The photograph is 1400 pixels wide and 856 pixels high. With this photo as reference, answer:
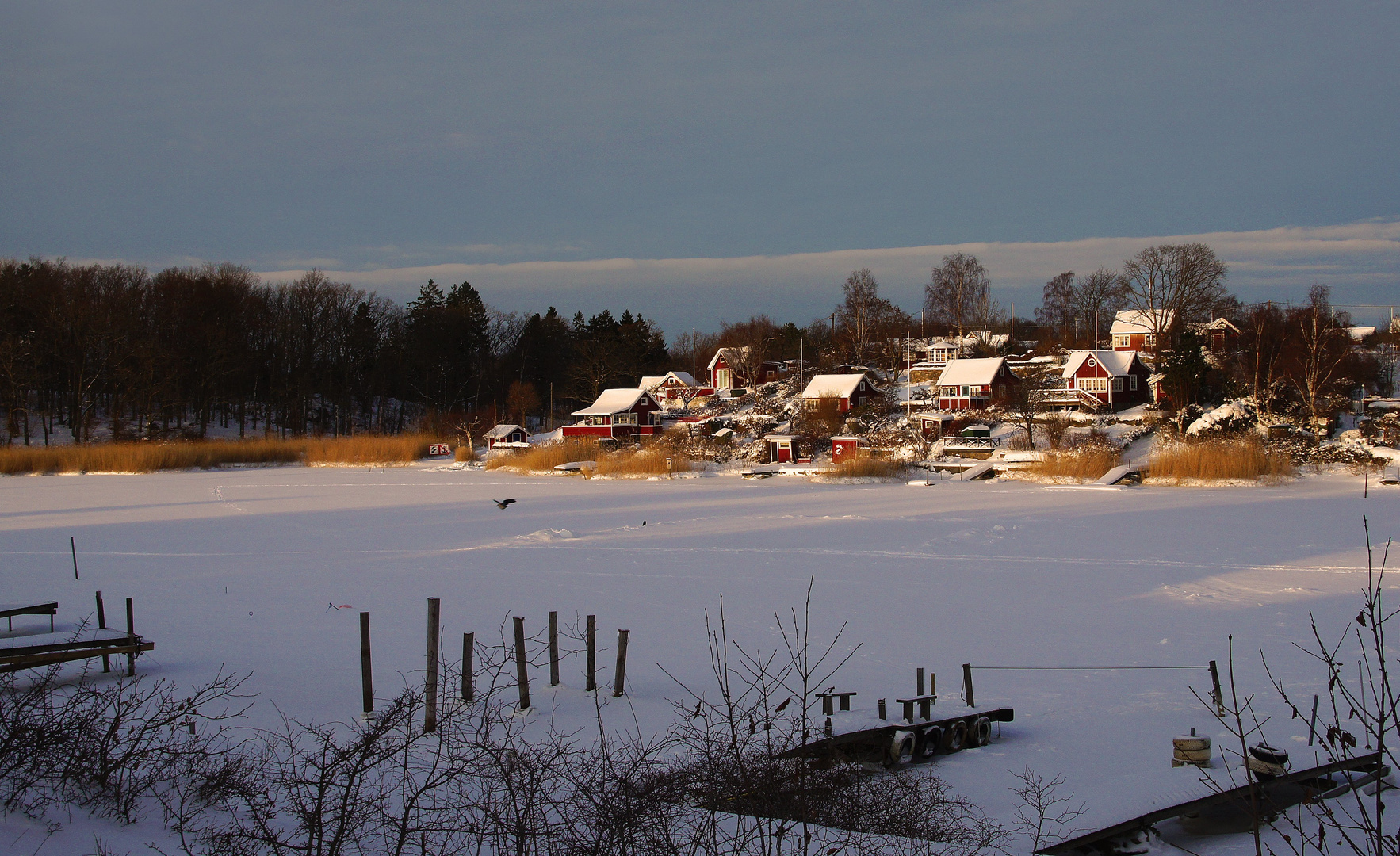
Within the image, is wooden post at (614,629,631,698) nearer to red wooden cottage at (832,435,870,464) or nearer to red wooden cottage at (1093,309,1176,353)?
red wooden cottage at (832,435,870,464)

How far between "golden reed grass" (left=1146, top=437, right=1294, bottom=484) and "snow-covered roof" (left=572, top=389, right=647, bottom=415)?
33114 mm

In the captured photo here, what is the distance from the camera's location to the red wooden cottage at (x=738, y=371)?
76875mm

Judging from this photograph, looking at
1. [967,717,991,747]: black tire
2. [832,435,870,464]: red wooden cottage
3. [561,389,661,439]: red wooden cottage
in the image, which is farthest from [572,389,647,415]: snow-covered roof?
[967,717,991,747]: black tire

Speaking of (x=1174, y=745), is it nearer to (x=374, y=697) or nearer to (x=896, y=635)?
(x=896, y=635)

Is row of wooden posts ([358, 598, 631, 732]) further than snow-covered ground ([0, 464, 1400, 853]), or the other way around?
snow-covered ground ([0, 464, 1400, 853])

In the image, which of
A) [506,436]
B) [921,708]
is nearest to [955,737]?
[921,708]

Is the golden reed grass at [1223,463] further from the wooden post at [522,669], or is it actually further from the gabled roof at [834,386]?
the wooden post at [522,669]

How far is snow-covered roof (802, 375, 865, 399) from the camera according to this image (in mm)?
57750

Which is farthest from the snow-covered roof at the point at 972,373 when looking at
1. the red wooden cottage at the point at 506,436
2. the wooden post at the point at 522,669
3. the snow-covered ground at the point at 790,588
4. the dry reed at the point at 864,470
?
the wooden post at the point at 522,669

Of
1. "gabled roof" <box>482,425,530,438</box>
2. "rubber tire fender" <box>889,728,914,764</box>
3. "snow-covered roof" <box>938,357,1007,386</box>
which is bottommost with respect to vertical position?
"rubber tire fender" <box>889,728,914,764</box>

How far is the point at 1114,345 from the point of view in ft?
226

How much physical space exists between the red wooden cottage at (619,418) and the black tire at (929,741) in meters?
52.1

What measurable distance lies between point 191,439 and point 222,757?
200 feet

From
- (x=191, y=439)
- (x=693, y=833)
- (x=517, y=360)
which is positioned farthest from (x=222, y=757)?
(x=517, y=360)
